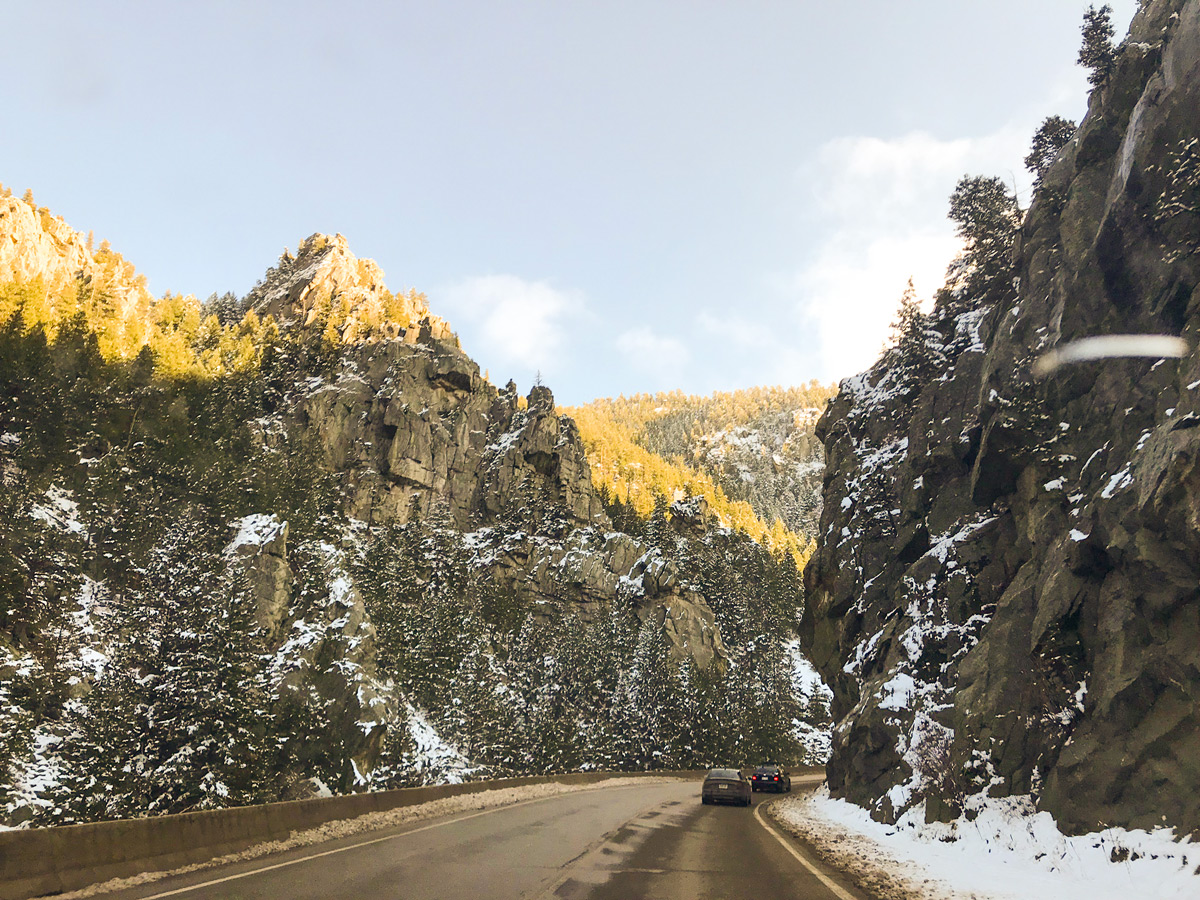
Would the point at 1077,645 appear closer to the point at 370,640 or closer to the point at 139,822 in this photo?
the point at 139,822

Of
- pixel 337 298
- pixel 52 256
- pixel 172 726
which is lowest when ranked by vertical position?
pixel 172 726

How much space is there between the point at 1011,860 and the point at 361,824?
521 inches

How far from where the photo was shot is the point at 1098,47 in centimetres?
2828

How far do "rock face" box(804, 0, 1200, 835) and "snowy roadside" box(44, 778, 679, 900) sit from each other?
13.4 m

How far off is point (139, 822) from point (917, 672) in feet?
76.3

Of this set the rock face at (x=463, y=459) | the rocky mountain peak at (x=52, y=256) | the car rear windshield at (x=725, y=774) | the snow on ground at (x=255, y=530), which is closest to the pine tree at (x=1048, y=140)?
the car rear windshield at (x=725, y=774)

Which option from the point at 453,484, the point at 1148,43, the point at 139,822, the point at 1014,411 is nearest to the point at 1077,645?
the point at 1014,411

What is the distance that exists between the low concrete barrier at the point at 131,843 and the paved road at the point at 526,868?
1.80ft

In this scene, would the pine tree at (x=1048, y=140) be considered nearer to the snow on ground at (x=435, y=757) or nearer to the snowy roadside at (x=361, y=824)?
the snowy roadside at (x=361, y=824)

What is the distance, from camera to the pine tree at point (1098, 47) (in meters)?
26.5

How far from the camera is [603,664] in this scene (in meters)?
79.1

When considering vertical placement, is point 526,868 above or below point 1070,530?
below

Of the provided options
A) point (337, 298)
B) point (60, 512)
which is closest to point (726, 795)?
point (60, 512)

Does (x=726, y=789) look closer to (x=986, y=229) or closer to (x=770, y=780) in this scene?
(x=770, y=780)
